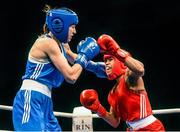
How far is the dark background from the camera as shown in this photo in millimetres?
6773

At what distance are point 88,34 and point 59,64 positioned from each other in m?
4.29

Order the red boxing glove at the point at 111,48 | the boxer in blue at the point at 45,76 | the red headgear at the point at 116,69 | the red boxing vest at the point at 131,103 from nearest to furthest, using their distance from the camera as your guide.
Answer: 1. the boxer in blue at the point at 45,76
2. the red boxing glove at the point at 111,48
3. the red boxing vest at the point at 131,103
4. the red headgear at the point at 116,69

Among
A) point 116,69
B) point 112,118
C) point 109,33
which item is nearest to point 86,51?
point 116,69

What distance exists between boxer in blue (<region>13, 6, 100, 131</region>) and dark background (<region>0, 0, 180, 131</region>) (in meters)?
3.85

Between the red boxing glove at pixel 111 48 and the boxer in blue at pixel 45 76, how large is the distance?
303 millimetres

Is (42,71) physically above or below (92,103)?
above

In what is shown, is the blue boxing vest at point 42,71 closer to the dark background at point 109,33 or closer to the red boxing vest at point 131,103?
the red boxing vest at point 131,103

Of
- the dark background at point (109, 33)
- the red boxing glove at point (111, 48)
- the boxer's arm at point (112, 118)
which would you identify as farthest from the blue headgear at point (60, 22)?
the dark background at point (109, 33)

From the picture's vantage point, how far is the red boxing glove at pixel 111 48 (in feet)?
9.48

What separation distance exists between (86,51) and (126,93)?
502mm

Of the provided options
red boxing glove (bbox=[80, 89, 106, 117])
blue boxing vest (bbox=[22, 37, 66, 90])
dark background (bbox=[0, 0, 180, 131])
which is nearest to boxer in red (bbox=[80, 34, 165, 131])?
red boxing glove (bbox=[80, 89, 106, 117])

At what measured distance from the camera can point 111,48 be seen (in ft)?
9.61

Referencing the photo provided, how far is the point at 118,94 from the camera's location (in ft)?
10.1

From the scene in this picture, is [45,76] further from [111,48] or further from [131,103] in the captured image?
[131,103]
